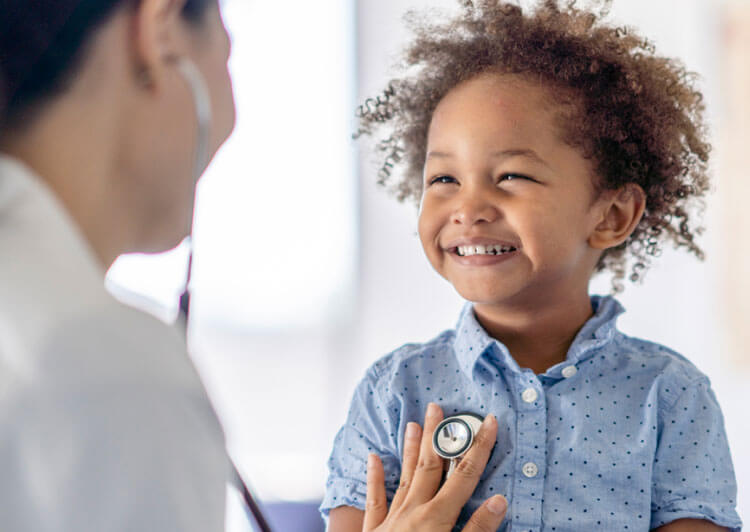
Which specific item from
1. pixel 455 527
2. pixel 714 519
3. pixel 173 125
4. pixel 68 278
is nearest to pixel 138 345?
pixel 68 278

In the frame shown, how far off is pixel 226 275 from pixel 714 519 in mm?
1845

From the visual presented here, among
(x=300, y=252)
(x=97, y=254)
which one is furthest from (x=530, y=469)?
(x=300, y=252)

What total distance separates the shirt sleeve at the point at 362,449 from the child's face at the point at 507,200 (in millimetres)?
214

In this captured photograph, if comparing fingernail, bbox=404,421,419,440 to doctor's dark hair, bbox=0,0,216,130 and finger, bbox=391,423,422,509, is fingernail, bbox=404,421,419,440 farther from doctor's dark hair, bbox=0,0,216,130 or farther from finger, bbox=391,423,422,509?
doctor's dark hair, bbox=0,0,216,130

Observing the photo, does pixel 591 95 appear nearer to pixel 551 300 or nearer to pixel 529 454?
pixel 551 300

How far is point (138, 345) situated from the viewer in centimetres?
49

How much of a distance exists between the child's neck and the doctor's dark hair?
31.1 inches

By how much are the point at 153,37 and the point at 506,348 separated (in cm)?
75

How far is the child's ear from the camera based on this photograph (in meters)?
1.26

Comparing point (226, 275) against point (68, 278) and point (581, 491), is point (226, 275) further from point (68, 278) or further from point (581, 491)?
point (68, 278)

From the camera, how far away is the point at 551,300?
1.22 metres

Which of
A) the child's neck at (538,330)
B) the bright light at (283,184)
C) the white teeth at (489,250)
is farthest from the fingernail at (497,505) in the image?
the bright light at (283,184)

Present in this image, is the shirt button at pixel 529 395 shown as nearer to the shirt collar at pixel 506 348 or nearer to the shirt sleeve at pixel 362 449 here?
the shirt collar at pixel 506 348

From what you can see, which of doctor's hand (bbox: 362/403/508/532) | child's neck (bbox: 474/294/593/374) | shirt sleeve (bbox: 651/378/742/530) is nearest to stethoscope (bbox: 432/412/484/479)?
doctor's hand (bbox: 362/403/508/532)
